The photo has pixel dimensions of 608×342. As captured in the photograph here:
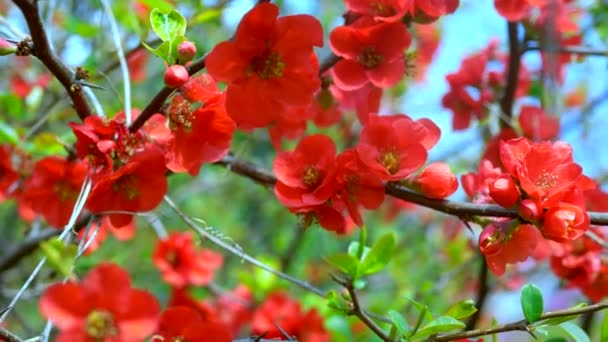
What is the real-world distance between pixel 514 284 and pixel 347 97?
Result: 1.10 metres

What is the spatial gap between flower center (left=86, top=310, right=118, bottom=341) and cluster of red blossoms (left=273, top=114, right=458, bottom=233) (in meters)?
0.35

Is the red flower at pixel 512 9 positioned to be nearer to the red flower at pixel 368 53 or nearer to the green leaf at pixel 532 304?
the red flower at pixel 368 53

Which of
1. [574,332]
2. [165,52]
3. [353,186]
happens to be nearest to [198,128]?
[165,52]

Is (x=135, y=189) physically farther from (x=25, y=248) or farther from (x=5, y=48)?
(x=25, y=248)

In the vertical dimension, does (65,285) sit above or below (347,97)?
above

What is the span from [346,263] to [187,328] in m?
0.30

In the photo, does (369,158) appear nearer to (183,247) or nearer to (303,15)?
(303,15)

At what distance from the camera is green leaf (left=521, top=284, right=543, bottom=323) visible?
2.76 ft

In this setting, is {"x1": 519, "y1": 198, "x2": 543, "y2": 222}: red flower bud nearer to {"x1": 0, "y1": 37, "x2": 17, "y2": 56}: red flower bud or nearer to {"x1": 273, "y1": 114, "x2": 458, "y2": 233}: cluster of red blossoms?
{"x1": 273, "y1": 114, "x2": 458, "y2": 233}: cluster of red blossoms

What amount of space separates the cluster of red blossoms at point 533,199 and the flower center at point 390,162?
124 mm

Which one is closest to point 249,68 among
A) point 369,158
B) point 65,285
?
point 369,158

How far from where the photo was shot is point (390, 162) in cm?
96

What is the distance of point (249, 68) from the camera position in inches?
37.3

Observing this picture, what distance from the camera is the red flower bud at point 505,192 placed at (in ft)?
2.78
